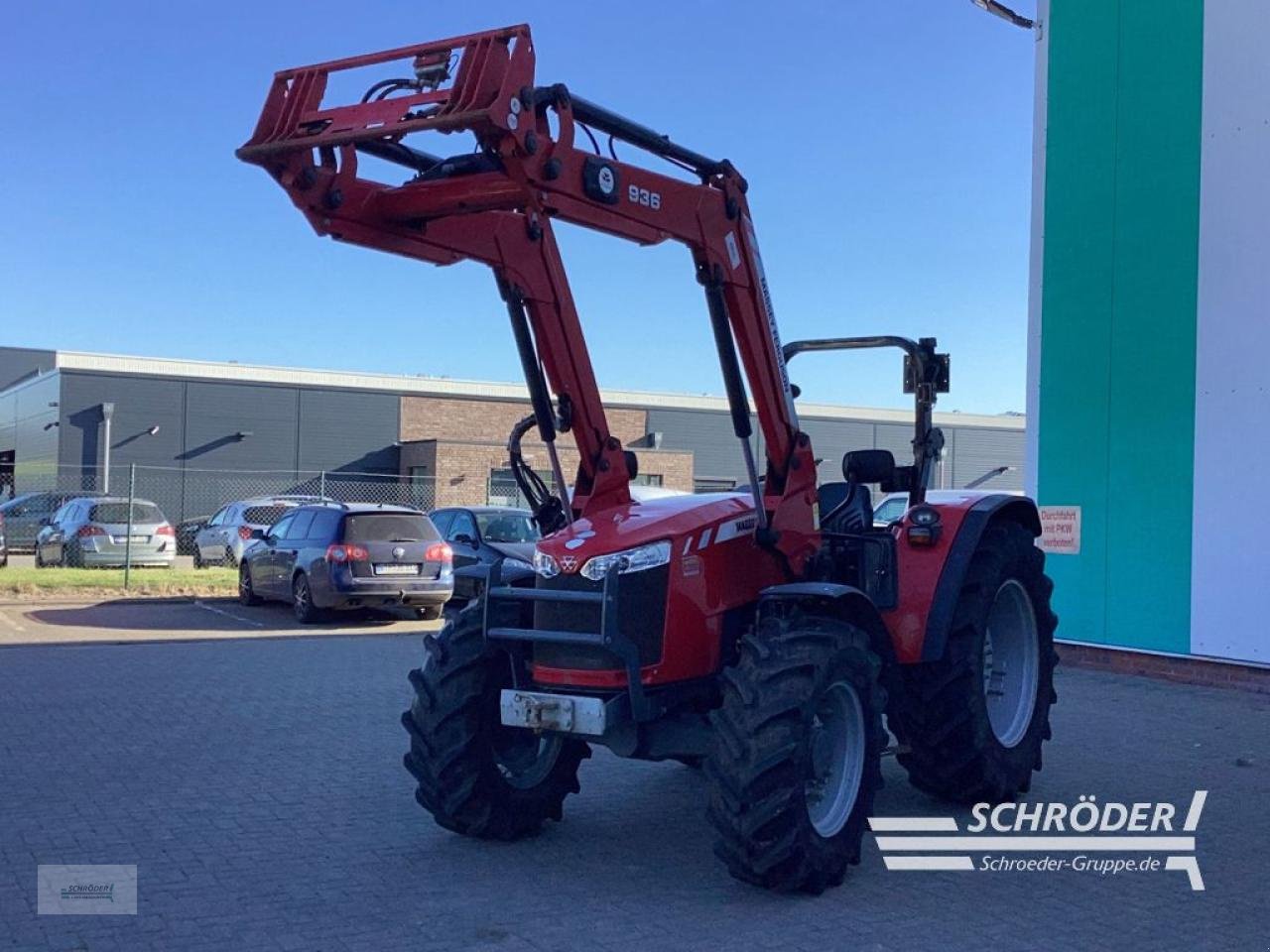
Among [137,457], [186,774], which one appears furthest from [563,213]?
[137,457]

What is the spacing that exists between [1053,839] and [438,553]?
11.1 metres

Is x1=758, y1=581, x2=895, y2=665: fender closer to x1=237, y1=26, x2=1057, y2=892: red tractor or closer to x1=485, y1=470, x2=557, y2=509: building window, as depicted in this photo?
x1=237, y1=26, x2=1057, y2=892: red tractor

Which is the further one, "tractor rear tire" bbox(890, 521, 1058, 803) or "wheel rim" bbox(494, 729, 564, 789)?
"tractor rear tire" bbox(890, 521, 1058, 803)

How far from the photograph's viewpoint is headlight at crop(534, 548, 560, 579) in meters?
5.73

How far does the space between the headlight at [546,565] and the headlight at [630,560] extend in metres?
0.20

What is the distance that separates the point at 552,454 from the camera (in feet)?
20.8

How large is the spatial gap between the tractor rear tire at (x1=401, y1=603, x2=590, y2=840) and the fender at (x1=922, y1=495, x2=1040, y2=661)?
1875mm

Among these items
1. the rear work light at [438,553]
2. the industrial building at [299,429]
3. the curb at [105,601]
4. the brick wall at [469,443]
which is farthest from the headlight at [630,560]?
the brick wall at [469,443]

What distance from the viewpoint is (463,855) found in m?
6.00

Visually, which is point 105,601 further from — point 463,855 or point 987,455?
point 987,455

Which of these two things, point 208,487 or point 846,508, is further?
point 208,487

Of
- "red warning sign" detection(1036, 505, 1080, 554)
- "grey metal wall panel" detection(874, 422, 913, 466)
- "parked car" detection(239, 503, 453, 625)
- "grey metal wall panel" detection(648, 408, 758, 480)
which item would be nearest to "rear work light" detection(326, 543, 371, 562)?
"parked car" detection(239, 503, 453, 625)

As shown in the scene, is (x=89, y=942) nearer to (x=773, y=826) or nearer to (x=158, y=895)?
(x=158, y=895)

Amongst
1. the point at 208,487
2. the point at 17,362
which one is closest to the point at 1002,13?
the point at 208,487
